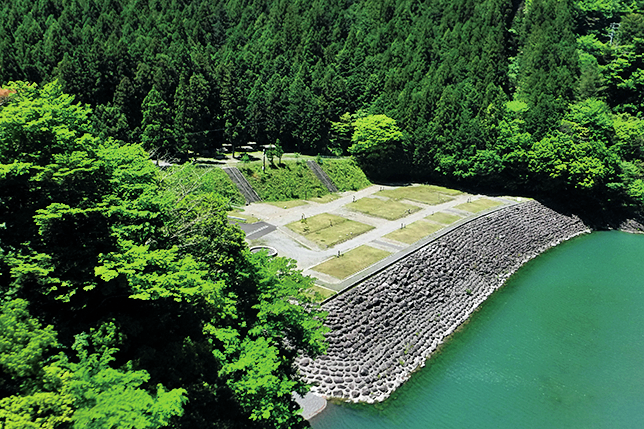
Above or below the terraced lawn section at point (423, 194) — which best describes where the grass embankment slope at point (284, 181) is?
above

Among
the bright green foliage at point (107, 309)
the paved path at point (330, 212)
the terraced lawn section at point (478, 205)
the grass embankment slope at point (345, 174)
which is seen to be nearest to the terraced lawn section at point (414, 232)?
the paved path at point (330, 212)

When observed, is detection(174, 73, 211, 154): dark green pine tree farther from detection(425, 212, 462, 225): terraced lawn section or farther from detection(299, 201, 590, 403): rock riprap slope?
detection(299, 201, 590, 403): rock riprap slope

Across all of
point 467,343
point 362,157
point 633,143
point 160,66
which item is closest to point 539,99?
point 633,143

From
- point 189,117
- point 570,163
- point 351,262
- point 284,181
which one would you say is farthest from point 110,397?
point 570,163

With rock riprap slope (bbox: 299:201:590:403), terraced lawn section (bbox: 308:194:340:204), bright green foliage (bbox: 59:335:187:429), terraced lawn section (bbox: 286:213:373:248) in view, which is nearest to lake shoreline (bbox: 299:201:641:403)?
rock riprap slope (bbox: 299:201:590:403)

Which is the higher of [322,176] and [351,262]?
[351,262]

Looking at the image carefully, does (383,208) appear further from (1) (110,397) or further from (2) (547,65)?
(1) (110,397)

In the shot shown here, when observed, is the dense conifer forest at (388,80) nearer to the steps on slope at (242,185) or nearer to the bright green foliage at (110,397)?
the steps on slope at (242,185)
